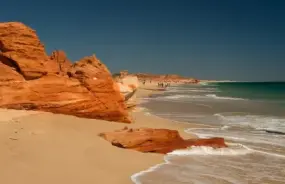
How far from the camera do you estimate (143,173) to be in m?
8.20

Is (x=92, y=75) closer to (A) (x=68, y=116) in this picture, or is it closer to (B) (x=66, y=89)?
(B) (x=66, y=89)

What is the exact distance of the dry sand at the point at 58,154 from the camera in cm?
713

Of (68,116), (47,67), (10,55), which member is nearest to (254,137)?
(68,116)

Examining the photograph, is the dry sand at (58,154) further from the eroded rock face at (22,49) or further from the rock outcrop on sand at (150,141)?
the eroded rock face at (22,49)

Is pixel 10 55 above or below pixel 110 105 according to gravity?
above

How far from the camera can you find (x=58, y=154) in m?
8.34

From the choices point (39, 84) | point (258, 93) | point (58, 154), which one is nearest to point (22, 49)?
point (39, 84)

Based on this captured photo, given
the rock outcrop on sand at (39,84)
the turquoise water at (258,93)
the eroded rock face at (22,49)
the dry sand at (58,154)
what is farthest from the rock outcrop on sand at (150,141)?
the turquoise water at (258,93)

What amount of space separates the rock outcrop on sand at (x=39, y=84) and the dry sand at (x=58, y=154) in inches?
Answer: 30.8

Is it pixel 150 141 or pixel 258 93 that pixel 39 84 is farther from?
pixel 258 93

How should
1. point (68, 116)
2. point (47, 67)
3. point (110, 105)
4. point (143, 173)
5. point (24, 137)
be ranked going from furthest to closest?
point (110, 105) → point (47, 67) → point (68, 116) → point (24, 137) → point (143, 173)

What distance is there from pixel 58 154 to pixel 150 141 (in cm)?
305

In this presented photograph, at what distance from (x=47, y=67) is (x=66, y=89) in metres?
1.09

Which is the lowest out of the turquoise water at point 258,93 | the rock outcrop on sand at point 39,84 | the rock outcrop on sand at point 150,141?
the turquoise water at point 258,93
